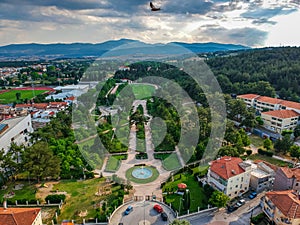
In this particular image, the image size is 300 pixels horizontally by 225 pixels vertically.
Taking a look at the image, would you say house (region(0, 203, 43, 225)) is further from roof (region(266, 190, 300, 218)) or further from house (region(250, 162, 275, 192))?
house (region(250, 162, 275, 192))

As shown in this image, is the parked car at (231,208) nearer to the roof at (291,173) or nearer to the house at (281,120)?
the roof at (291,173)

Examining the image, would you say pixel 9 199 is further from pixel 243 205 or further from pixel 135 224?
pixel 243 205

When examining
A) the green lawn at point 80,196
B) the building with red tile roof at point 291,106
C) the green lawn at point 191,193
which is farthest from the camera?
the building with red tile roof at point 291,106

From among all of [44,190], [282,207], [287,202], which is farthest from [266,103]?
[44,190]

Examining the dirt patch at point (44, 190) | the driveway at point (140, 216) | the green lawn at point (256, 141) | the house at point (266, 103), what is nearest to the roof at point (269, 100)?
the house at point (266, 103)

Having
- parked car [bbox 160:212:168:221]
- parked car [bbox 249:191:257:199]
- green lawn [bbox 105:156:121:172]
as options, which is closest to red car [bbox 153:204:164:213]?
parked car [bbox 160:212:168:221]

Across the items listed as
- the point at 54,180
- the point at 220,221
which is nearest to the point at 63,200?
the point at 54,180

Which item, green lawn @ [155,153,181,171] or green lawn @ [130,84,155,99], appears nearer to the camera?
green lawn @ [155,153,181,171]
